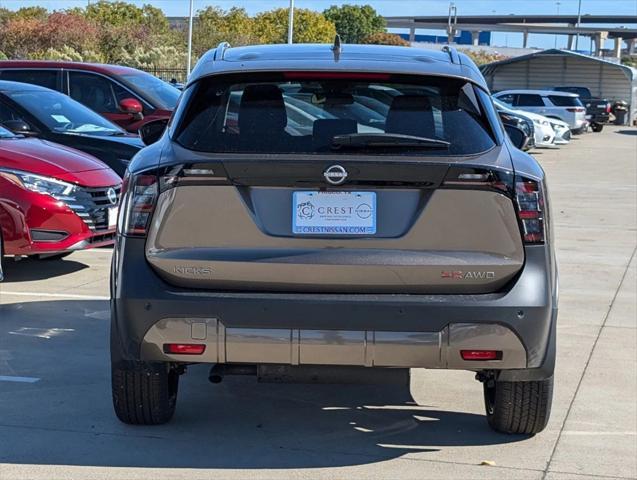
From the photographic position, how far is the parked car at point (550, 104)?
36625 millimetres

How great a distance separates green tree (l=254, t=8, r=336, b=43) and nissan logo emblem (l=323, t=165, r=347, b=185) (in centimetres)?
6582

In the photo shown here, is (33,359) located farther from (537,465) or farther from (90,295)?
(537,465)

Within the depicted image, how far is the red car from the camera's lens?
8891 millimetres

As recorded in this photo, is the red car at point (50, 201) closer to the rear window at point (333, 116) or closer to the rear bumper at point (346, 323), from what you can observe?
the rear window at point (333, 116)

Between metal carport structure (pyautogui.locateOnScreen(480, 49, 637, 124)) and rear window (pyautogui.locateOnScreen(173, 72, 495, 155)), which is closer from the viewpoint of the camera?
rear window (pyautogui.locateOnScreen(173, 72, 495, 155))

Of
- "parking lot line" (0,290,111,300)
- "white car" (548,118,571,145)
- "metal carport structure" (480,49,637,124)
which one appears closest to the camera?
"parking lot line" (0,290,111,300)

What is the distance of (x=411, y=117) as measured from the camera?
5.00 meters

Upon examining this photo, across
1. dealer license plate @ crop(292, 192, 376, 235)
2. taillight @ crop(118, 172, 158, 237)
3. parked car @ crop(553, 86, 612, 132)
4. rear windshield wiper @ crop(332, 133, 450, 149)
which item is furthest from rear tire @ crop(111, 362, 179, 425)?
parked car @ crop(553, 86, 612, 132)

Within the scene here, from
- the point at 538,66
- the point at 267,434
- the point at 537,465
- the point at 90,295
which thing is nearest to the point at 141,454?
the point at 267,434

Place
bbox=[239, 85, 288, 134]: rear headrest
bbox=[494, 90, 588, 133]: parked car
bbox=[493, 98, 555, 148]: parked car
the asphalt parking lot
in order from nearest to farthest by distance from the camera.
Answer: bbox=[239, 85, 288, 134]: rear headrest → the asphalt parking lot → bbox=[493, 98, 555, 148]: parked car → bbox=[494, 90, 588, 133]: parked car

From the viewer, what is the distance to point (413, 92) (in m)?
5.09

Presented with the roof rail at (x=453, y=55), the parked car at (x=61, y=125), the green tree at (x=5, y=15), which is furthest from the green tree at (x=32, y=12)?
the roof rail at (x=453, y=55)

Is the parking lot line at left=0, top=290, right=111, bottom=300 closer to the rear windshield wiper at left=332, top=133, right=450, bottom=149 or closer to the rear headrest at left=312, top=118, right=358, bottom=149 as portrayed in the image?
the rear headrest at left=312, top=118, right=358, bottom=149

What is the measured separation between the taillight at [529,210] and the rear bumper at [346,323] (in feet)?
0.20
